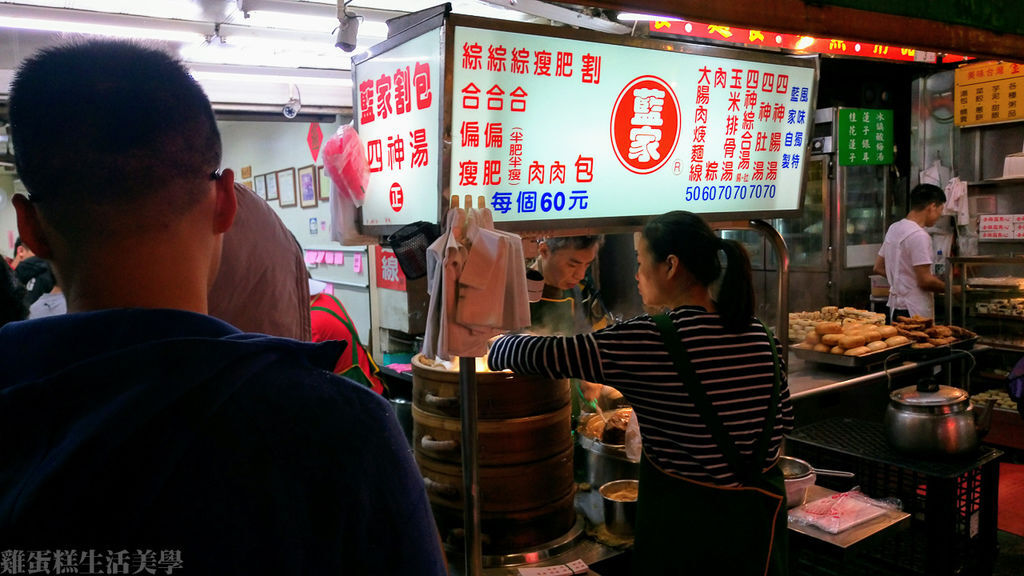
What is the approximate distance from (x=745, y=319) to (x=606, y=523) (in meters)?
0.99

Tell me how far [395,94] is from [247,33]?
2.36 metres

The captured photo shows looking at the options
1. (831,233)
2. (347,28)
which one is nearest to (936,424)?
(347,28)

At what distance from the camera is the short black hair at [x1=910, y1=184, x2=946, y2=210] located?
7203 mm

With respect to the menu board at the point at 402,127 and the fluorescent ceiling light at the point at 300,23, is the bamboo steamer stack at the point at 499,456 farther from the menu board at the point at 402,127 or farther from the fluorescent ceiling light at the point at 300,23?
the fluorescent ceiling light at the point at 300,23

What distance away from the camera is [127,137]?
870mm

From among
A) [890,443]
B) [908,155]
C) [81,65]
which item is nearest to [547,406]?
[81,65]

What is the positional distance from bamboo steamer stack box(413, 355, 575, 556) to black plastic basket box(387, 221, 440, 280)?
1.45ft

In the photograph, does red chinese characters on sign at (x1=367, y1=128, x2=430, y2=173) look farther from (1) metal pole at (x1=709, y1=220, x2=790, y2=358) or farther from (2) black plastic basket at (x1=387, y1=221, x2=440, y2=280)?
(1) metal pole at (x1=709, y1=220, x2=790, y2=358)

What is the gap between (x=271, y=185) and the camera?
31.8 ft

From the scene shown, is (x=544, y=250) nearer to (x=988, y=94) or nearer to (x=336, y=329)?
(x=336, y=329)

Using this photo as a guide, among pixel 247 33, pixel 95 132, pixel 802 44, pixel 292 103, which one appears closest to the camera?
pixel 95 132

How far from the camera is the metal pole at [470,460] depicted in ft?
7.25

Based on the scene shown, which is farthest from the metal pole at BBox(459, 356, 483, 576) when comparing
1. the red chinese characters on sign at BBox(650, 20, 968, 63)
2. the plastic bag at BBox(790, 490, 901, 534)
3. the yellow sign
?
the yellow sign

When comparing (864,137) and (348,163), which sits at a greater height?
(864,137)
